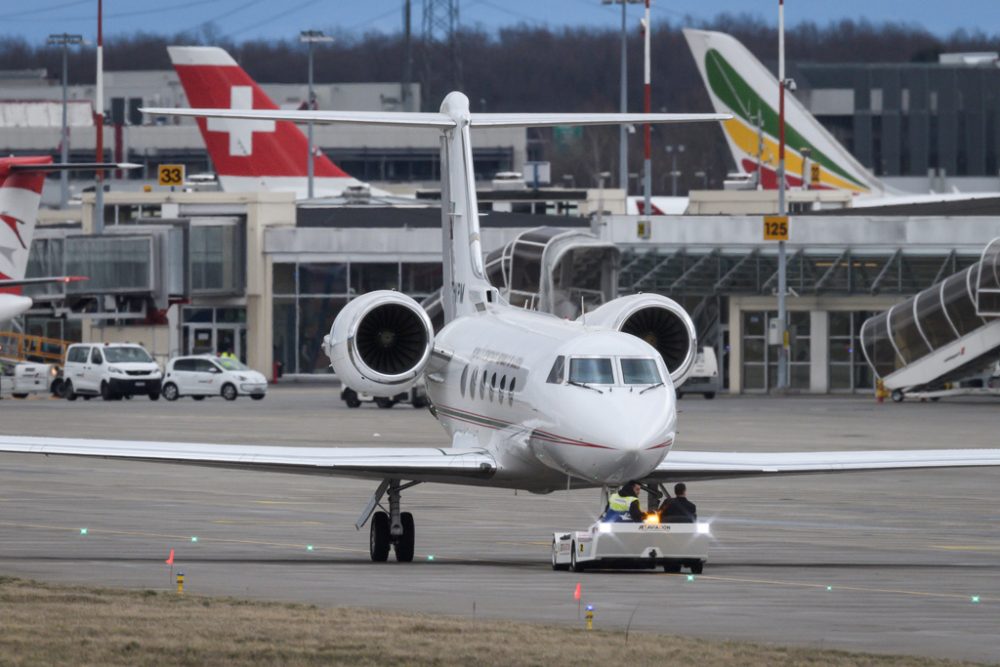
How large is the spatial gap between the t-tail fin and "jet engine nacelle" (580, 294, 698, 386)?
3168cm

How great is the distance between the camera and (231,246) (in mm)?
90625

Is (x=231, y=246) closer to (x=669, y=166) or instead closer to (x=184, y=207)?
(x=184, y=207)

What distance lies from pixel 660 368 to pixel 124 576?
676 centimetres

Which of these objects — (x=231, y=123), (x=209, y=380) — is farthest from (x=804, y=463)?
(x=231, y=123)

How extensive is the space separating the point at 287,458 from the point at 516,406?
3.06 metres

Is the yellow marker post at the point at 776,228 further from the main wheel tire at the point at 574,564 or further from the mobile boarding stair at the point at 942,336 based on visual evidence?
the main wheel tire at the point at 574,564

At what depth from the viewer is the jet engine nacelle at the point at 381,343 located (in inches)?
1129

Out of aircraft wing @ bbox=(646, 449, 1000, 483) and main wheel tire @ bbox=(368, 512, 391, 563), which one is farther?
main wheel tire @ bbox=(368, 512, 391, 563)

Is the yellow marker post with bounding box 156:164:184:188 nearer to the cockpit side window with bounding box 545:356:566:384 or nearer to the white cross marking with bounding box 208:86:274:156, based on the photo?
the white cross marking with bounding box 208:86:274:156

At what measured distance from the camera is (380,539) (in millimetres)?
24547

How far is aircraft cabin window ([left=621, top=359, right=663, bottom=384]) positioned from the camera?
23.2 metres

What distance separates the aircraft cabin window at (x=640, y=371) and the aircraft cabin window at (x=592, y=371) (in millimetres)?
169

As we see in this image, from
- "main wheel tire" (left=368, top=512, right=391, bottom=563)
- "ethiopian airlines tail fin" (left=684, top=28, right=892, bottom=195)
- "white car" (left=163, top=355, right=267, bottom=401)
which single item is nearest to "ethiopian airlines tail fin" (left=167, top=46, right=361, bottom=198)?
"white car" (left=163, top=355, right=267, bottom=401)

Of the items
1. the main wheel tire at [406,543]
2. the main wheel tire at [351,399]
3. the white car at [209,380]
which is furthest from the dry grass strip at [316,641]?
the white car at [209,380]
